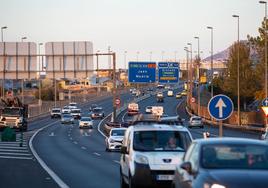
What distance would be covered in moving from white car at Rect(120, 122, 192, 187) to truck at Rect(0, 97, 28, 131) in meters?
50.2

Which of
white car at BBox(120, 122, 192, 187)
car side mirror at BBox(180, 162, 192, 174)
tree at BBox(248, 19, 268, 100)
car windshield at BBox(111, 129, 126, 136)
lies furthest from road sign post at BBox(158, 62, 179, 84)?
car side mirror at BBox(180, 162, 192, 174)

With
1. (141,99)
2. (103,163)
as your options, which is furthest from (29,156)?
(141,99)

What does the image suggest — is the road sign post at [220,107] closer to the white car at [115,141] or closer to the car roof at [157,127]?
the car roof at [157,127]

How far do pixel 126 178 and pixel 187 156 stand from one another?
5327mm

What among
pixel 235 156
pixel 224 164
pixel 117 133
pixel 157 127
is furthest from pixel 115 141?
pixel 224 164

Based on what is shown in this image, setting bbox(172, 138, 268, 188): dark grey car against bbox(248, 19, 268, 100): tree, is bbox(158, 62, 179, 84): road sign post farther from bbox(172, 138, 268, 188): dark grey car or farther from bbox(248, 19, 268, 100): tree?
bbox(172, 138, 268, 188): dark grey car

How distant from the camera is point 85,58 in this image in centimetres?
6172

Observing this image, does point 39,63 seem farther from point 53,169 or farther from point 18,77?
point 53,169

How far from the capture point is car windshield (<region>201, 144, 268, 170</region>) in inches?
472

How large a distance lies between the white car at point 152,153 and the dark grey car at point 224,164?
161 inches

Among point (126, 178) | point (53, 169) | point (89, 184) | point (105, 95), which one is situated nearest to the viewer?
point (126, 178)

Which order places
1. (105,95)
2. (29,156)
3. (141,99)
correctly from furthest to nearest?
(105,95)
(141,99)
(29,156)

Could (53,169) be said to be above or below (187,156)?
below

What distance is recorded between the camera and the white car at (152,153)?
17.4m
